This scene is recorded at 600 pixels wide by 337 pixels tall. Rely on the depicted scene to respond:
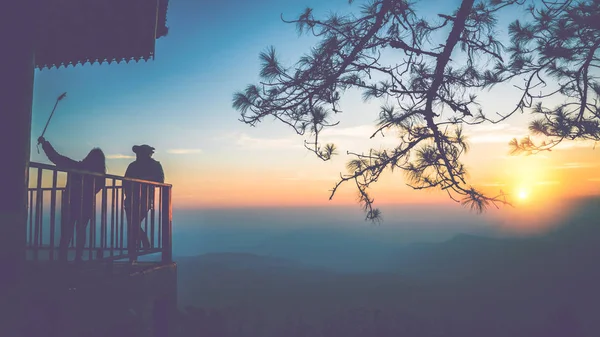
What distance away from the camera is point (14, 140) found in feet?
10.2

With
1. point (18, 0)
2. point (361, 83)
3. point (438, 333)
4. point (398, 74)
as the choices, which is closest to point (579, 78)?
point (398, 74)

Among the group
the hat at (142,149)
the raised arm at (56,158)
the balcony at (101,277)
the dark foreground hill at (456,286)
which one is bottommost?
the dark foreground hill at (456,286)

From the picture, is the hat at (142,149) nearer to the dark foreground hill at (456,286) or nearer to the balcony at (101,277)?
the balcony at (101,277)

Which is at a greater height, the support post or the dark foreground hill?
the support post

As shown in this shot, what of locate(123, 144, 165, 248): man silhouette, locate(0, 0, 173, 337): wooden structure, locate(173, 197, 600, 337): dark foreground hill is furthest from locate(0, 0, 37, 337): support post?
locate(173, 197, 600, 337): dark foreground hill

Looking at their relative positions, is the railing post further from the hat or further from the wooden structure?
the wooden structure

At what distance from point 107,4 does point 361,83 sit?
313 cm

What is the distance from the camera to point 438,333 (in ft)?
42.1

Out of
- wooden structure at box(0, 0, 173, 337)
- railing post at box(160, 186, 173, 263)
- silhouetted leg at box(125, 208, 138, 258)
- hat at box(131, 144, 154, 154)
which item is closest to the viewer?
wooden structure at box(0, 0, 173, 337)

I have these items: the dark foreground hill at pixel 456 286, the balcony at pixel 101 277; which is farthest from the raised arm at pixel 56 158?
the dark foreground hill at pixel 456 286

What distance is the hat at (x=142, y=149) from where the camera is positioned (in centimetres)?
599

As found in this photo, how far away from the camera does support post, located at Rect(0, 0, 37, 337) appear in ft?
9.95

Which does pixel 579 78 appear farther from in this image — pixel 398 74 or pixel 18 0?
pixel 18 0

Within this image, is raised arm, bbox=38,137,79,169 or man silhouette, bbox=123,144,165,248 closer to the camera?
man silhouette, bbox=123,144,165,248
